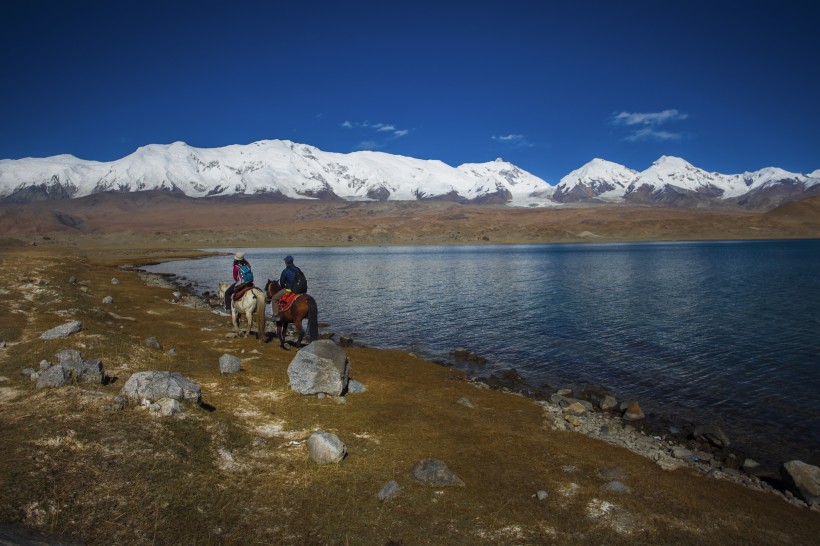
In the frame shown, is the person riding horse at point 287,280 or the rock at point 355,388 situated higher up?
the person riding horse at point 287,280

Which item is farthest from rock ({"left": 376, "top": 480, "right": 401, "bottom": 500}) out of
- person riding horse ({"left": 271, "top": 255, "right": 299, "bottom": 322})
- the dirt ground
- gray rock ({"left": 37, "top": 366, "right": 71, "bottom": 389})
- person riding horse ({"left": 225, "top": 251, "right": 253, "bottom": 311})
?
person riding horse ({"left": 225, "top": 251, "right": 253, "bottom": 311})

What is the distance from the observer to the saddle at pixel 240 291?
21594 mm

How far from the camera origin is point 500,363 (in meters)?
23.5

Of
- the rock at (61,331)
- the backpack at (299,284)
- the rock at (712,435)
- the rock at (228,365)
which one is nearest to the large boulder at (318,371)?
the rock at (228,365)

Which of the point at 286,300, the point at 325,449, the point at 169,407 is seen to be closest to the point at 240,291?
the point at 286,300

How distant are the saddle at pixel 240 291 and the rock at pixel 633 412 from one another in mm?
16722

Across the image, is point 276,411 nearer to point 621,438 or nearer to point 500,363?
point 621,438

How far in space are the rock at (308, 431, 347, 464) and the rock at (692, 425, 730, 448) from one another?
38.3 ft

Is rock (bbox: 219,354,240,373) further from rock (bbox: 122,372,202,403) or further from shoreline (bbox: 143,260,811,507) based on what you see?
shoreline (bbox: 143,260,811,507)

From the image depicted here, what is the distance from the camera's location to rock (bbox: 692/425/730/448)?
47.1ft

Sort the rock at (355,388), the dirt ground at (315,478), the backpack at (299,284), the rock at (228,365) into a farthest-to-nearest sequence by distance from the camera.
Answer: the backpack at (299,284), the rock at (228,365), the rock at (355,388), the dirt ground at (315,478)

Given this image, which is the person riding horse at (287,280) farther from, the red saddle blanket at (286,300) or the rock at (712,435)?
the rock at (712,435)

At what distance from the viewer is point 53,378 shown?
1128cm

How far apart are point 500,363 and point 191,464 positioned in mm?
16933
